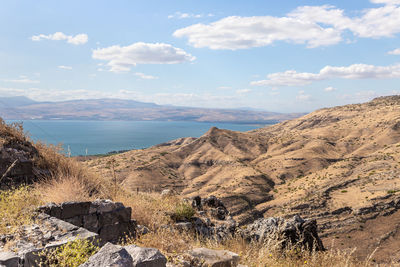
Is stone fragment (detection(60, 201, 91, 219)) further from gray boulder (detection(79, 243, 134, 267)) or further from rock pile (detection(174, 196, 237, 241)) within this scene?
gray boulder (detection(79, 243, 134, 267))

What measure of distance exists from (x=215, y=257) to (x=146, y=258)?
1.76 meters

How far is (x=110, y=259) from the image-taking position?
11.5 ft

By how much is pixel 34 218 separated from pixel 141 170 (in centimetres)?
6830

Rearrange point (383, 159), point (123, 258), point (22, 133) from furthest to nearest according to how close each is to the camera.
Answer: point (383, 159) → point (22, 133) → point (123, 258)

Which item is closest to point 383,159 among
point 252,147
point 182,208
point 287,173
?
point 287,173

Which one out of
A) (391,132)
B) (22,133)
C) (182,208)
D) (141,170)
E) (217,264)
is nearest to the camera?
(217,264)

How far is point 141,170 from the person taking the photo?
72375 mm

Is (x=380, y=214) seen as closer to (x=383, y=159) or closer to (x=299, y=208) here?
(x=299, y=208)

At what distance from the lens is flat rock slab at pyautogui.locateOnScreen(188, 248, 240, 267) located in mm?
5022

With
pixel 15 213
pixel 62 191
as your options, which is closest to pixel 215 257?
pixel 15 213

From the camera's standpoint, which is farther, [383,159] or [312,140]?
[312,140]

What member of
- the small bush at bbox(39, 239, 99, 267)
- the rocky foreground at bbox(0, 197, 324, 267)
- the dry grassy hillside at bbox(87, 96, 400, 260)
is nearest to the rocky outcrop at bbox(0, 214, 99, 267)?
the rocky foreground at bbox(0, 197, 324, 267)

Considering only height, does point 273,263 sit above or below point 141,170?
above

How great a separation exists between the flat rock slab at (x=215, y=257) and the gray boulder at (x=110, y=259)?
1828 mm
